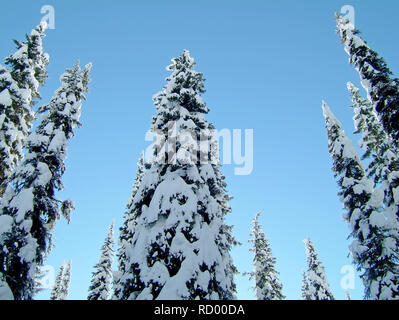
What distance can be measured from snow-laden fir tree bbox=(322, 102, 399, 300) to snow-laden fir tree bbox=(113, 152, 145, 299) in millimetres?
A: 14236

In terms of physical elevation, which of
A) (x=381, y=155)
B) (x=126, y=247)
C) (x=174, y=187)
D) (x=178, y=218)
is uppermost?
(x=381, y=155)

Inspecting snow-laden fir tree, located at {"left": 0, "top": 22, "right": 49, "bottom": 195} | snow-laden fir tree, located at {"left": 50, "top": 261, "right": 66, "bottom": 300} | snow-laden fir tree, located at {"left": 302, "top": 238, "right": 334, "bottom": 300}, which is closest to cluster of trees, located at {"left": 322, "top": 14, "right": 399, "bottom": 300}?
snow-laden fir tree, located at {"left": 302, "top": 238, "right": 334, "bottom": 300}

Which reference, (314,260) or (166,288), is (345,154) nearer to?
(166,288)

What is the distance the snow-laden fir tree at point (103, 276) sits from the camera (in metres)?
27.2

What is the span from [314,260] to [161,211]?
29.7 m

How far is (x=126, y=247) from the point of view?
13719mm

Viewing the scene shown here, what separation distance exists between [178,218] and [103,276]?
22.2m

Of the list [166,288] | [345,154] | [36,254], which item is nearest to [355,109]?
[345,154]

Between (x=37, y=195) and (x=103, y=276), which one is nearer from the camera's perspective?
(x=37, y=195)

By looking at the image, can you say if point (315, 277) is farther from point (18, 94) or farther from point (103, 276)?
point (18, 94)

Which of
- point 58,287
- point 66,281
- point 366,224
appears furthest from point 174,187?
point 66,281

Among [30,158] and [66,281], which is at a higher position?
[30,158]

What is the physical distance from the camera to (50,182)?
13680mm

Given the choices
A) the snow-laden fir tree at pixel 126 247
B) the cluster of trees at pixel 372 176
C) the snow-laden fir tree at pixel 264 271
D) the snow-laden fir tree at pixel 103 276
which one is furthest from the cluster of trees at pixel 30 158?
the snow-laden fir tree at pixel 264 271
